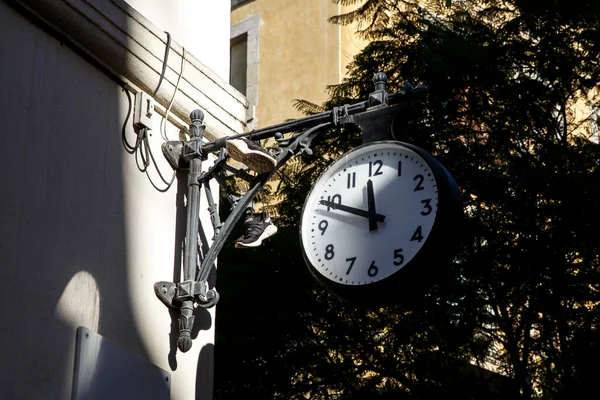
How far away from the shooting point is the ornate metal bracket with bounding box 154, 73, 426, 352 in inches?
267

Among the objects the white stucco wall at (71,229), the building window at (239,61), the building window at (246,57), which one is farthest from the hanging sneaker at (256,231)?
the building window at (239,61)

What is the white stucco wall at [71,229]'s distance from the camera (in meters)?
5.90

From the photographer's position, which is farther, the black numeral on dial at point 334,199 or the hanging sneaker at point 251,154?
the hanging sneaker at point 251,154

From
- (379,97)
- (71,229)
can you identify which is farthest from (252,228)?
(71,229)

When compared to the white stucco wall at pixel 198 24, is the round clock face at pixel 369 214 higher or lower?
lower

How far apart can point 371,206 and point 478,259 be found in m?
4.74

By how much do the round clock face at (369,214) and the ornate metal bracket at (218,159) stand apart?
0.81ft

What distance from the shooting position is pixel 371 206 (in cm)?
643

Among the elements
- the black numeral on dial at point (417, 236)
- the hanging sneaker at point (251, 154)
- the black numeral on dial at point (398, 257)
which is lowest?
the black numeral on dial at point (398, 257)

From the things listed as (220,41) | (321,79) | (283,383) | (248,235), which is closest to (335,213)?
(248,235)

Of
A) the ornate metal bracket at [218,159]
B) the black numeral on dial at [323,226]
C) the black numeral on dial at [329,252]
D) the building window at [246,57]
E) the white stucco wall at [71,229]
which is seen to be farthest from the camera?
the building window at [246,57]

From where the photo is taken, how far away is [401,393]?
34.3 ft

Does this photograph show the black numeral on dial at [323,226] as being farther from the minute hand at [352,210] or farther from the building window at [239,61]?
the building window at [239,61]

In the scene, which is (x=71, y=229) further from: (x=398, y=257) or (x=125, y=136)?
(x=398, y=257)
